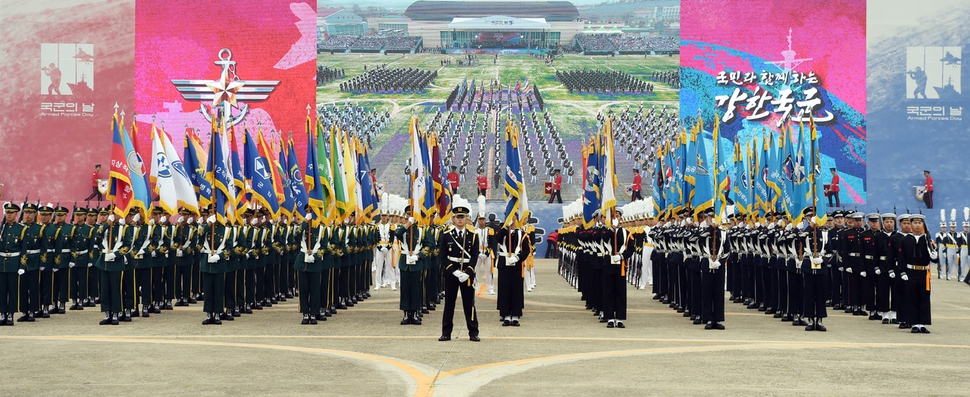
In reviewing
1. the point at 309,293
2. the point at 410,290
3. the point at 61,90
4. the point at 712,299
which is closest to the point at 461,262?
the point at 410,290

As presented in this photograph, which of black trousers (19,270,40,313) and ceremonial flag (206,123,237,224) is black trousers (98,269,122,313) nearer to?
black trousers (19,270,40,313)

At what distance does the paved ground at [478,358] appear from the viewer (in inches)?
335

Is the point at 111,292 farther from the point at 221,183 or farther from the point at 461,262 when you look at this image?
the point at 461,262

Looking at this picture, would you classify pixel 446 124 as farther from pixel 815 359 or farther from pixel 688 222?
pixel 815 359

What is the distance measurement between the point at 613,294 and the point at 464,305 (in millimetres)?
2691

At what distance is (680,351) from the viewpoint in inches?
439

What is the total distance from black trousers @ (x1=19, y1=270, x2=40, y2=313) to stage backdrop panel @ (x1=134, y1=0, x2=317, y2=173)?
23.7 metres

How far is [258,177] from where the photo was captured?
60.6 ft

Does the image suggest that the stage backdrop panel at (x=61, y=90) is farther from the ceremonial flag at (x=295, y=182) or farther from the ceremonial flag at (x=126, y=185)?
→ the ceremonial flag at (x=126, y=185)

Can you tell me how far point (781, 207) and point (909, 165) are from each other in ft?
73.5

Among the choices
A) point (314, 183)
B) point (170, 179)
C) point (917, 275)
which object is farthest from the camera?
point (170, 179)

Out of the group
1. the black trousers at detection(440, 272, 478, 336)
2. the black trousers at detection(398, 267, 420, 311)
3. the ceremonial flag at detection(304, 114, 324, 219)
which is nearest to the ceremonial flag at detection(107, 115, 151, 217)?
the ceremonial flag at detection(304, 114, 324, 219)

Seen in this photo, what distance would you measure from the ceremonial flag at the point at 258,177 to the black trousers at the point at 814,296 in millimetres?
9011

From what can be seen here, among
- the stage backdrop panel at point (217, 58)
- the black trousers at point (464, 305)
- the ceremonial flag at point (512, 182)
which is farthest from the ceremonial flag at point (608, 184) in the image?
the stage backdrop panel at point (217, 58)
